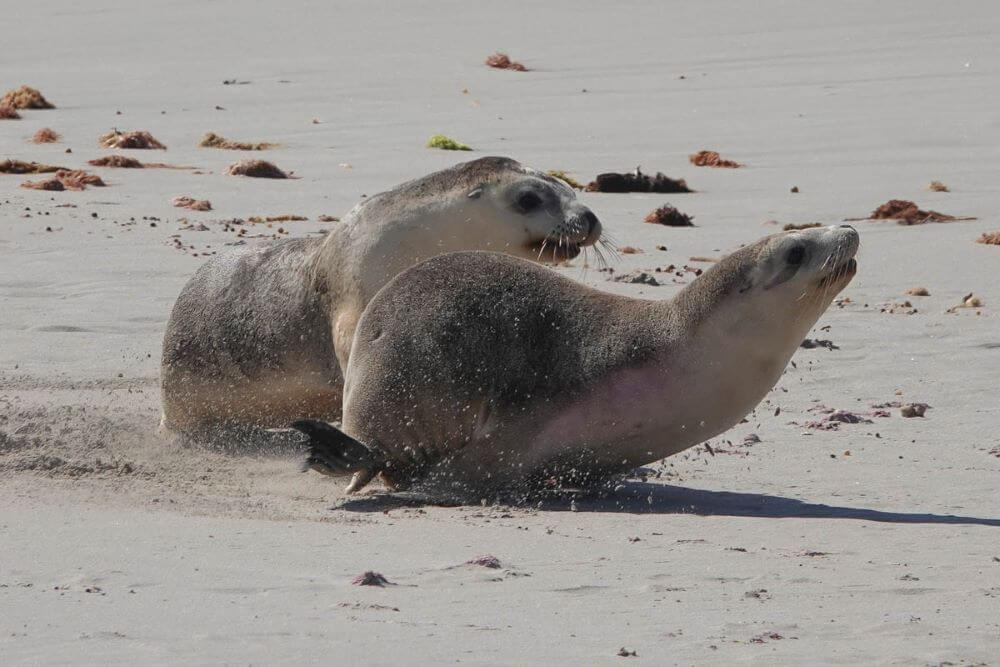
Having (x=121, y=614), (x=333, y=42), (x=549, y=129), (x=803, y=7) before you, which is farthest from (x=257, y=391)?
(x=803, y=7)

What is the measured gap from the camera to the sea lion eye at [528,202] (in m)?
8.07

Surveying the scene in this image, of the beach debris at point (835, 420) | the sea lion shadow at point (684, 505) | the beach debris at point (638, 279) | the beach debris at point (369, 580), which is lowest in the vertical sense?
the sea lion shadow at point (684, 505)

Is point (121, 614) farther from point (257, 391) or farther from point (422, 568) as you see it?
point (257, 391)

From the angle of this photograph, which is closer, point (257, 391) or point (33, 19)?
point (257, 391)

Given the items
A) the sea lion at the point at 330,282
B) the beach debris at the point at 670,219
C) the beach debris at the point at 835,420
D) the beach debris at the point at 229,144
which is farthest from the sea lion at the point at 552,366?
the beach debris at the point at 229,144

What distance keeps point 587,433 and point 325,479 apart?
1230 millimetres

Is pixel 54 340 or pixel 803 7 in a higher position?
pixel 803 7

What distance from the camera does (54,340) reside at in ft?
31.3

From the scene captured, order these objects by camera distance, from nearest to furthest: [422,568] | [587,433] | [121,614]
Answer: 1. [121,614]
2. [422,568]
3. [587,433]

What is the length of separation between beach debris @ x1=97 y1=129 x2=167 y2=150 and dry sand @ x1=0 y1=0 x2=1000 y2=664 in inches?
9.8

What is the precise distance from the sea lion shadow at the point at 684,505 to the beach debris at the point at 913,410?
53.0 inches

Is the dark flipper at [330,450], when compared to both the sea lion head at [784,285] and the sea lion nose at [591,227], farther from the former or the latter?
the sea lion nose at [591,227]

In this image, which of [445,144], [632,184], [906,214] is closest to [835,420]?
[906,214]

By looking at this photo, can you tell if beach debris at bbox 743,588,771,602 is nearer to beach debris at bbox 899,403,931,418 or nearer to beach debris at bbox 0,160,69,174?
beach debris at bbox 899,403,931,418
